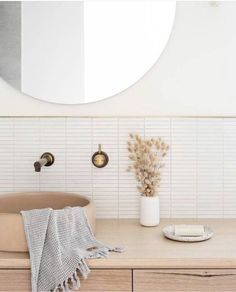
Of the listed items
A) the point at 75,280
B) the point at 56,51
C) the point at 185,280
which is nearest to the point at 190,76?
the point at 56,51

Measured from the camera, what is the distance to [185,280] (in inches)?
43.2

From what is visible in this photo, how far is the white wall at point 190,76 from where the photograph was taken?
1579 mm

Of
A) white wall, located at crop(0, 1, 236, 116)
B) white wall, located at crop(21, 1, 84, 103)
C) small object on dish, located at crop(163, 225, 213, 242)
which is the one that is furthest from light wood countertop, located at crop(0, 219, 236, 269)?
white wall, located at crop(21, 1, 84, 103)

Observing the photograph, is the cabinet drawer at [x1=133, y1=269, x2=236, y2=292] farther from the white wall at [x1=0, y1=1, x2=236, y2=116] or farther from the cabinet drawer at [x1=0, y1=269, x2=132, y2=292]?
the white wall at [x1=0, y1=1, x2=236, y2=116]

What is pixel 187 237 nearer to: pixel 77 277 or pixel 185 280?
pixel 185 280

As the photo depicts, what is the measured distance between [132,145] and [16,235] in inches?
25.2

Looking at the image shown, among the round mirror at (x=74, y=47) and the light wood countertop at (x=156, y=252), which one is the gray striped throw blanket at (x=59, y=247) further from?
the round mirror at (x=74, y=47)

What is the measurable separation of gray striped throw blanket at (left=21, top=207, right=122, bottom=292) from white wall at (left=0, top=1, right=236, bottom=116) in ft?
1.88

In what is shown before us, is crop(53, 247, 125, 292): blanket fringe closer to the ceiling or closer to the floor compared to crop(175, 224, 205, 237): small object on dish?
closer to the floor

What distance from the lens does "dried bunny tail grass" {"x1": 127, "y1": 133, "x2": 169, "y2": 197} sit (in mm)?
1439

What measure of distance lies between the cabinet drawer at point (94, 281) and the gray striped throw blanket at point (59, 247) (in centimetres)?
4

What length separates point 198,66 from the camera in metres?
1.58

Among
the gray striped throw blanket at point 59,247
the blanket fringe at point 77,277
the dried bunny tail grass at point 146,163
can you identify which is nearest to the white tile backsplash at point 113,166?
the dried bunny tail grass at point 146,163

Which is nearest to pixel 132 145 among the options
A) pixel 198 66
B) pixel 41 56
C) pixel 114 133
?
pixel 114 133
